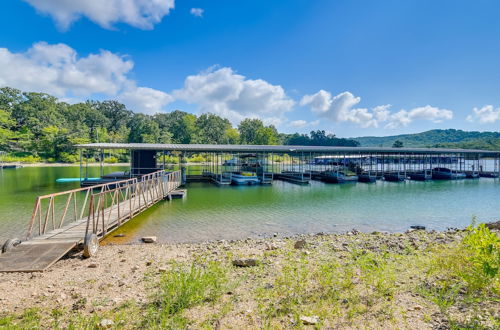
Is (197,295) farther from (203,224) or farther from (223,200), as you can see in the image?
(223,200)

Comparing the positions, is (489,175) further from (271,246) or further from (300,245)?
(271,246)

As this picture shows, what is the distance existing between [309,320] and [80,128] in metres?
66.4

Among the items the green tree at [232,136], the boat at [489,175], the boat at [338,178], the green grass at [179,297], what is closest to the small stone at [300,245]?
the green grass at [179,297]

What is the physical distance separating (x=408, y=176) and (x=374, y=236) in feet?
98.1

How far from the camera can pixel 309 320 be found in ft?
12.1

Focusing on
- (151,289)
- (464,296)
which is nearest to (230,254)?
(151,289)

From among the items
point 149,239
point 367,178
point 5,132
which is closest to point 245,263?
point 149,239

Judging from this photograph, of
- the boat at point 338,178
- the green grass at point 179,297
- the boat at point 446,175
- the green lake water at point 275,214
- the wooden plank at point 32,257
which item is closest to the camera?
the green grass at point 179,297

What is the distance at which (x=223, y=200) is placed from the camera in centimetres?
1711

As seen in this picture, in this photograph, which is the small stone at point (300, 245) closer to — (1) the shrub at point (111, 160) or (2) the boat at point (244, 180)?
(2) the boat at point (244, 180)

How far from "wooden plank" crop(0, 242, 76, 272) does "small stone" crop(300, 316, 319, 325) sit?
17.6ft

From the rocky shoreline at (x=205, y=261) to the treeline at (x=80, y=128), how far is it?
51394mm

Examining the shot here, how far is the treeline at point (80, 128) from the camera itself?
51.0m

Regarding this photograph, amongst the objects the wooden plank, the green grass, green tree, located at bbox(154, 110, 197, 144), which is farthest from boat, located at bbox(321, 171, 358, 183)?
green tree, located at bbox(154, 110, 197, 144)
